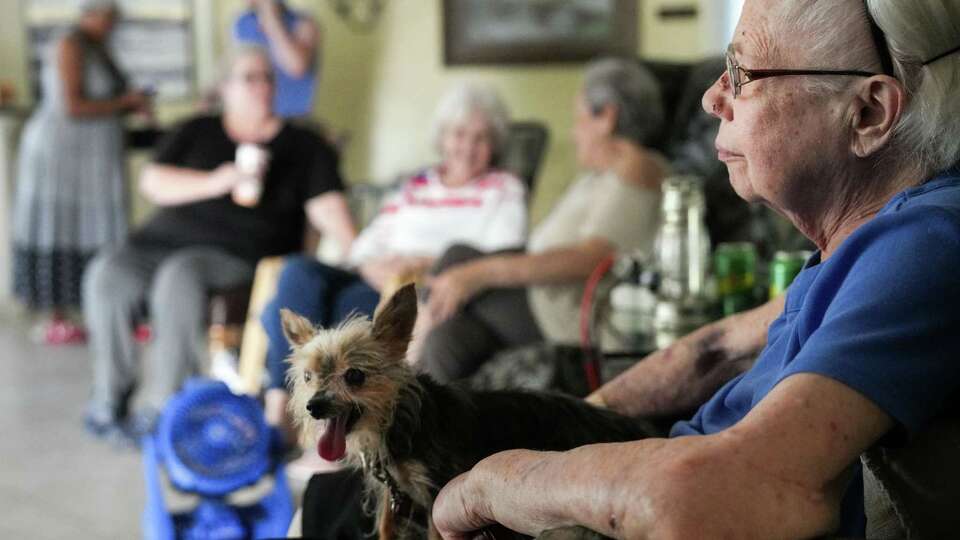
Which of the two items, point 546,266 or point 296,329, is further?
point 546,266

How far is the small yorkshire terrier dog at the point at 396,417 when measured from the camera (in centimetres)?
117

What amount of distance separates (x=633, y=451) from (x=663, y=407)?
2.07 feet

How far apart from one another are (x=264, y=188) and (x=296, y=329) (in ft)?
9.51

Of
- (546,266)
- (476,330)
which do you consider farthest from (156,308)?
(546,266)

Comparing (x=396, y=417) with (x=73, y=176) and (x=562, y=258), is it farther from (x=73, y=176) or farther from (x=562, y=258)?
(x=73, y=176)

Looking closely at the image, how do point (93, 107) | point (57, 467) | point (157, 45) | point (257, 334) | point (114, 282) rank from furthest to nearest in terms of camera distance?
point (157, 45) < point (93, 107) < point (114, 282) < point (57, 467) < point (257, 334)

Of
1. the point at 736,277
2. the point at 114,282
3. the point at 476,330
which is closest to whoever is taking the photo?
the point at 736,277

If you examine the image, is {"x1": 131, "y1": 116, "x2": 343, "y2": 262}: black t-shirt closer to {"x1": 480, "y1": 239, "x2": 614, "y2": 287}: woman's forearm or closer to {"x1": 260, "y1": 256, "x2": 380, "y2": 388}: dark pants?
{"x1": 260, "y1": 256, "x2": 380, "y2": 388}: dark pants

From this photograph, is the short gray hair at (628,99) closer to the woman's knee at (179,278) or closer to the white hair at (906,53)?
the woman's knee at (179,278)

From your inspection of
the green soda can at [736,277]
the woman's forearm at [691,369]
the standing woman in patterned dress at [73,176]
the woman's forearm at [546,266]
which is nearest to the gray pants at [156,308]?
the woman's forearm at [546,266]

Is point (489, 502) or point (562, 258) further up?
point (489, 502)

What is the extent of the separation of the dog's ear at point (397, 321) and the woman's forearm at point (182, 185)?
2933 mm

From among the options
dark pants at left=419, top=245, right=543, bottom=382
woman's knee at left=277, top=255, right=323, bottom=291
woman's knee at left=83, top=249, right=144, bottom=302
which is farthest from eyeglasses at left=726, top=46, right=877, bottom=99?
woman's knee at left=83, top=249, right=144, bottom=302

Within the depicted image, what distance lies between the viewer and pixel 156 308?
13.0 feet
